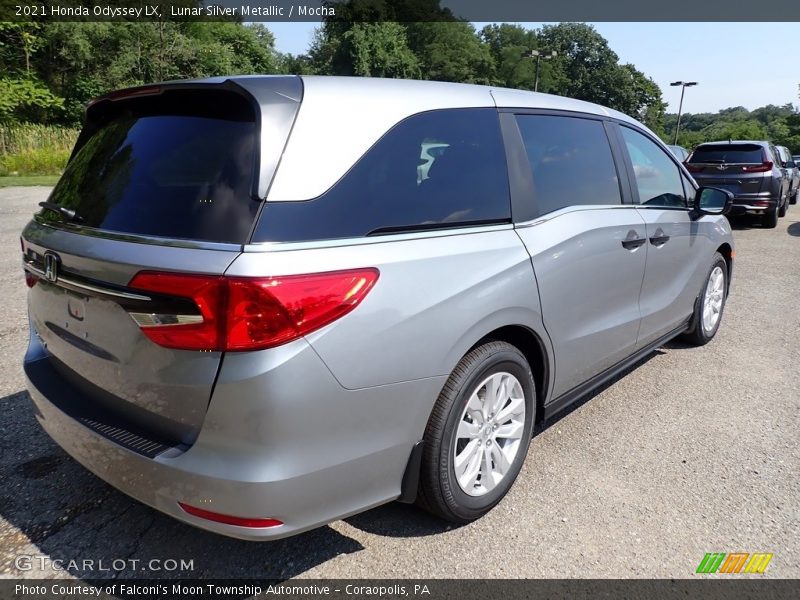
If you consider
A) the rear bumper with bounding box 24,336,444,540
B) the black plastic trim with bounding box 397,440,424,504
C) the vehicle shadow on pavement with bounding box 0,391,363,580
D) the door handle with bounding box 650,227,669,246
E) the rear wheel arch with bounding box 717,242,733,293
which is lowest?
the vehicle shadow on pavement with bounding box 0,391,363,580

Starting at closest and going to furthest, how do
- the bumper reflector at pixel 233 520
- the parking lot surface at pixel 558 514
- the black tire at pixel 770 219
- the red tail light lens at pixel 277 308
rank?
the red tail light lens at pixel 277 308 < the bumper reflector at pixel 233 520 < the parking lot surface at pixel 558 514 < the black tire at pixel 770 219

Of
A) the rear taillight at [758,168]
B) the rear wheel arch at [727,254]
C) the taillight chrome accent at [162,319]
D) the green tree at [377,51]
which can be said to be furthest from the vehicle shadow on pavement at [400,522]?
the green tree at [377,51]

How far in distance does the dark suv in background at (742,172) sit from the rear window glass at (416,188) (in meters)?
10.7

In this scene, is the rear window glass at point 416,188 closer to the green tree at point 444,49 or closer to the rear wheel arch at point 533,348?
the rear wheel arch at point 533,348

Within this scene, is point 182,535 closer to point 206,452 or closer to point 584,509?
point 206,452

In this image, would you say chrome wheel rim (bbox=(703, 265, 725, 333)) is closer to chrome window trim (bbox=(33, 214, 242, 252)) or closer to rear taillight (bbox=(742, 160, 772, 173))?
chrome window trim (bbox=(33, 214, 242, 252))

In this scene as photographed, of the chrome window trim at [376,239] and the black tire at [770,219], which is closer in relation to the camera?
the chrome window trim at [376,239]

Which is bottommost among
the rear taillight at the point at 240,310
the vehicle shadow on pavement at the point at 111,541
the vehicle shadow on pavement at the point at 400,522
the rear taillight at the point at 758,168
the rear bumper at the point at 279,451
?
the vehicle shadow on pavement at the point at 111,541

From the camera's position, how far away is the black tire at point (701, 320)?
4573 mm

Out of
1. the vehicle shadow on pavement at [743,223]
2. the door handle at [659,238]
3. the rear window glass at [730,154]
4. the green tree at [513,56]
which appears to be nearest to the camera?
the door handle at [659,238]

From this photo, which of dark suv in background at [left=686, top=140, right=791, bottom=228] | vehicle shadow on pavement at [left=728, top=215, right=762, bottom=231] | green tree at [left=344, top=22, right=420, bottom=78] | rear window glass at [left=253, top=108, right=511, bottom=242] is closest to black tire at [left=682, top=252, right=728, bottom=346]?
rear window glass at [left=253, top=108, right=511, bottom=242]

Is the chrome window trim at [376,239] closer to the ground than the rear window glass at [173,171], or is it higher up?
closer to the ground

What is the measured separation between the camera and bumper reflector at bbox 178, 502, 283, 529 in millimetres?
1811

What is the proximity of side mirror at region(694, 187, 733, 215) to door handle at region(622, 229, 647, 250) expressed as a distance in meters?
1.04
